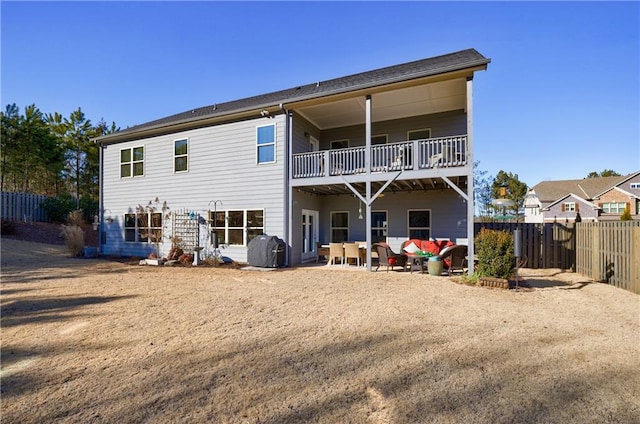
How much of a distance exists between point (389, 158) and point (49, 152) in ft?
90.7

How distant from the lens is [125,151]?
14.9 meters

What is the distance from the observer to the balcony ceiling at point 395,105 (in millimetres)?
10031

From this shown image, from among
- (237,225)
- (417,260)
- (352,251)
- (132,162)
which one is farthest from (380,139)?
(132,162)

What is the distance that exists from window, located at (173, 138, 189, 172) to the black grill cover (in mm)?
5302

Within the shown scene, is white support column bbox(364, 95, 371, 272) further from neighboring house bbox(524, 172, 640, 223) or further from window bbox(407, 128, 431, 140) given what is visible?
neighboring house bbox(524, 172, 640, 223)

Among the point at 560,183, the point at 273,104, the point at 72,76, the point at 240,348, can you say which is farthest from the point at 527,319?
the point at 560,183

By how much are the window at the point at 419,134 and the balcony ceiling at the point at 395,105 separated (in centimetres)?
67

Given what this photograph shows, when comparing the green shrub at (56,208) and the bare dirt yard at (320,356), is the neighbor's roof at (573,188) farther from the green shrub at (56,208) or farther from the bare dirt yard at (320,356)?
the green shrub at (56,208)

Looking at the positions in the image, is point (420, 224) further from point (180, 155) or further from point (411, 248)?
point (180, 155)

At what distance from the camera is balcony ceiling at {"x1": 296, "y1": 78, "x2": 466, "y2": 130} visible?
395 inches

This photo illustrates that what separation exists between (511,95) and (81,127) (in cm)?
3285

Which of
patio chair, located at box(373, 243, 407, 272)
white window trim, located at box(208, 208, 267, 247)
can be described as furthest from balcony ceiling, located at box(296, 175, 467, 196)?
patio chair, located at box(373, 243, 407, 272)

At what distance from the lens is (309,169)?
445 inches

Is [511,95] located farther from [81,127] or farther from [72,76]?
[81,127]
